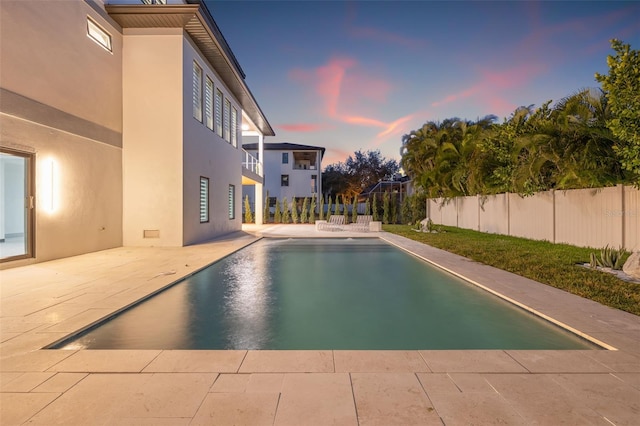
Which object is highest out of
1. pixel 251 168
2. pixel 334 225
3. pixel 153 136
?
pixel 251 168

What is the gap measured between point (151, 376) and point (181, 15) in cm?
1119

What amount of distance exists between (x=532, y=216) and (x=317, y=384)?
1336 cm

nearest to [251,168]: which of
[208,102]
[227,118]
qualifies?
[227,118]

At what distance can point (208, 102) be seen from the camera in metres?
13.9

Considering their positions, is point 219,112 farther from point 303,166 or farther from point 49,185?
point 303,166

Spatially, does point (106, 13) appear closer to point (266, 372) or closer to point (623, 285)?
point (266, 372)

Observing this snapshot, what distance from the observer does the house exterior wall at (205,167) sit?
11.5 m

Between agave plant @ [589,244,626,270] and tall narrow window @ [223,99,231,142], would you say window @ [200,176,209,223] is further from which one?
agave plant @ [589,244,626,270]

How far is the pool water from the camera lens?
12.4 ft

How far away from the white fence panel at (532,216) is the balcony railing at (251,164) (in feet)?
48.0

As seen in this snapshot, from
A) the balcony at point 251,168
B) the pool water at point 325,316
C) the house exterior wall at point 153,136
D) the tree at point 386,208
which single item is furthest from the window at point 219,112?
the tree at point 386,208

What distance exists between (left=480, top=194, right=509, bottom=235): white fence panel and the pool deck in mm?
11837

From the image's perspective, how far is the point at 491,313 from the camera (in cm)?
477

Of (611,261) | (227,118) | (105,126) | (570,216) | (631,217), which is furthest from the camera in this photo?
(227,118)
